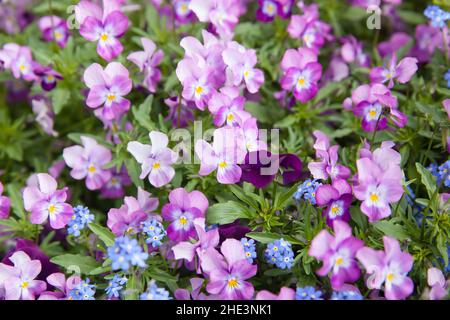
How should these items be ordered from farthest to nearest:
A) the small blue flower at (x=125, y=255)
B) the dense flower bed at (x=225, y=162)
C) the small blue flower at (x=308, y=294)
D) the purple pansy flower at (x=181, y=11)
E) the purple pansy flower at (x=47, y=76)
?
the purple pansy flower at (x=181, y=11), the purple pansy flower at (x=47, y=76), the dense flower bed at (x=225, y=162), the small blue flower at (x=308, y=294), the small blue flower at (x=125, y=255)

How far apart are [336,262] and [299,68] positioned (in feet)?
3.07

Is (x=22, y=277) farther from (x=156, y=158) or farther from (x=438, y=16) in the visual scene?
(x=438, y=16)

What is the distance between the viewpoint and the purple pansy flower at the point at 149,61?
2.57 meters

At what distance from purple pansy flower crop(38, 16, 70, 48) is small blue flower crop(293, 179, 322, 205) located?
1385 mm

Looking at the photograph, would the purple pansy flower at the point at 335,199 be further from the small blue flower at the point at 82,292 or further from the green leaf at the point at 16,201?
the green leaf at the point at 16,201

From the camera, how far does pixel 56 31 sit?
2986 millimetres

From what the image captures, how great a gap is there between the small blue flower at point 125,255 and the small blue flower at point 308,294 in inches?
19.5

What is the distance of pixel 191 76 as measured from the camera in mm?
2330

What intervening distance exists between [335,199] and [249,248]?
332mm

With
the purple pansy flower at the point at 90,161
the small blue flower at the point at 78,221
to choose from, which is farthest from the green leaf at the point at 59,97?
the small blue flower at the point at 78,221
